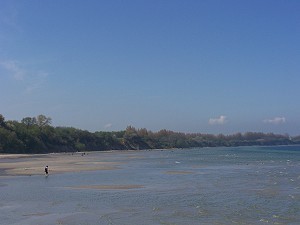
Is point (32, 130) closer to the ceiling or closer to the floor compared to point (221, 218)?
closer to the ceiling

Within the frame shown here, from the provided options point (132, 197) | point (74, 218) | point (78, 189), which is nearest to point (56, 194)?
point (78, 189)

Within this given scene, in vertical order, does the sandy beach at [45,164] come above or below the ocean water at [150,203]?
above

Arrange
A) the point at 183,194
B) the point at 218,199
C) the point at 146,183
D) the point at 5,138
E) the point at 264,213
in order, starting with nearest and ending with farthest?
the point at 264,213 → the point at 218,199 → the point at 183,194 → the point at 146,183 → the point at 5,138

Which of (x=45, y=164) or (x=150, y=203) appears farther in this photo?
(x=45, y=164)

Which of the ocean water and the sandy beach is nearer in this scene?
the ocean water

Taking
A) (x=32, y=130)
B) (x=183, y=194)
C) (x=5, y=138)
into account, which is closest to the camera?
(x=183, y=194)

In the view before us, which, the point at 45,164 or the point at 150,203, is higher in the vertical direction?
the point at 45,164

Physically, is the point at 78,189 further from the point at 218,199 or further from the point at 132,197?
the point at 218,199

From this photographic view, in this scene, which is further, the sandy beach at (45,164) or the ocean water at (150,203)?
the sandy beach at (45,164)

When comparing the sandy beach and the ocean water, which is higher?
the sandy beach

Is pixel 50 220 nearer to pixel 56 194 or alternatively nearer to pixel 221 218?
pixel 221 218

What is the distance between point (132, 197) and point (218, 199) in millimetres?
5456

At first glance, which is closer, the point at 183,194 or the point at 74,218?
the point at 74,218

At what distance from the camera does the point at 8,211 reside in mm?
22625
